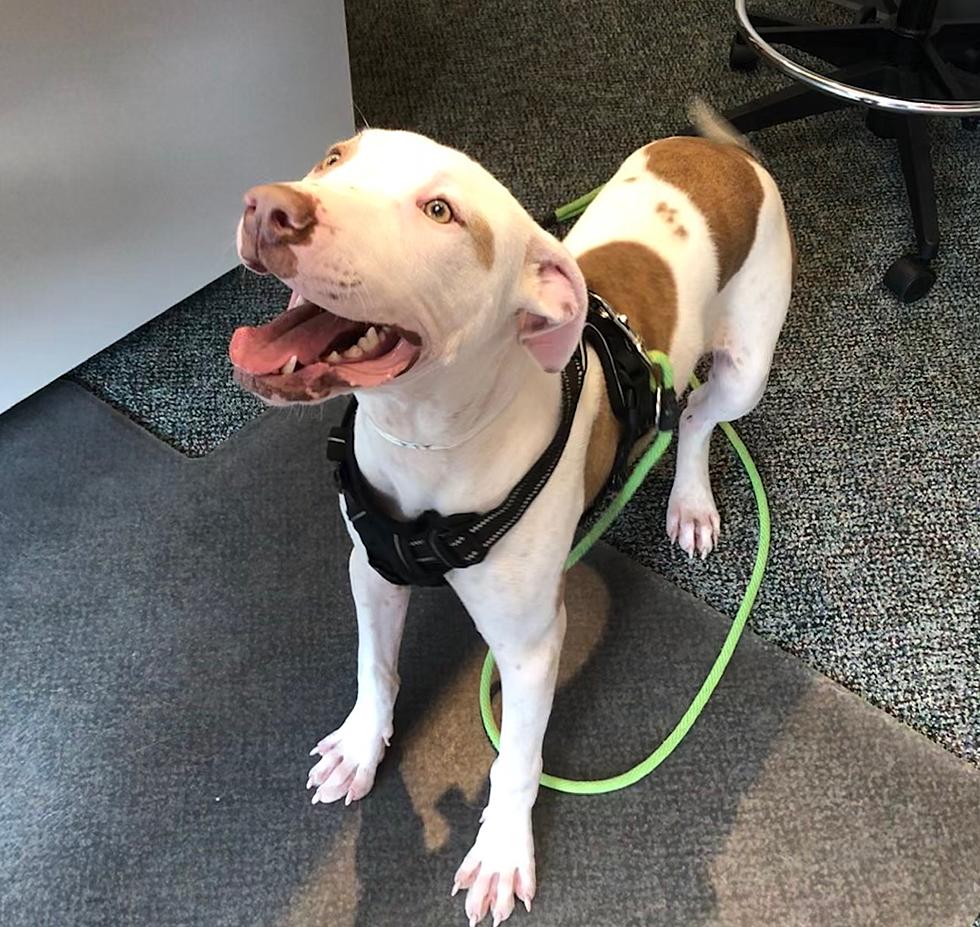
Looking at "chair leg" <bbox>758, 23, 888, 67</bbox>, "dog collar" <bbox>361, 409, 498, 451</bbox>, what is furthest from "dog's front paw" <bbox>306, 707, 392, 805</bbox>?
"chair leg" <bbox>758, 23, 888, 67</bbox>

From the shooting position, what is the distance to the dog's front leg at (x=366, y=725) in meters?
1.40

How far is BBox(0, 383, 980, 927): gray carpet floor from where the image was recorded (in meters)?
1.40

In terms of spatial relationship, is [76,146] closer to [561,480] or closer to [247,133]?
[247,133]

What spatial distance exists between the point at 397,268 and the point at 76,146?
1.21m

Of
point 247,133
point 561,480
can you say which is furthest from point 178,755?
point 247,133

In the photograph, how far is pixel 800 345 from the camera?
6.94 feet

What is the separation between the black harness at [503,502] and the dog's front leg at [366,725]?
19 cm

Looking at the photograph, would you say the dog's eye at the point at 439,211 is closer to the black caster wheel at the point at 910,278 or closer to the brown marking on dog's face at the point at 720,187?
the brown marking on dog's face at the point at 720,187

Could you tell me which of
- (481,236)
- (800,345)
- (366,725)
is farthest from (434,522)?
(800,345)

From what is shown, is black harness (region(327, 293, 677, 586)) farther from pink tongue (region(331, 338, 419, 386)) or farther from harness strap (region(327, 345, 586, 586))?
pink tongue (region(331, 338, 419, 386))

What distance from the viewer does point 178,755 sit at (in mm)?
1526

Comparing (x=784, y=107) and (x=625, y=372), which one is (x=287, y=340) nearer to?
(x=625, y=372)

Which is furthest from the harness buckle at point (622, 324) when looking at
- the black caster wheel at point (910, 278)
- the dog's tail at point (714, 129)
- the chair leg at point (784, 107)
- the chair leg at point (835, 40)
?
the chair leg at point (835, 40)

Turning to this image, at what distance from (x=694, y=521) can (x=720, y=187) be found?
0.60 metres
